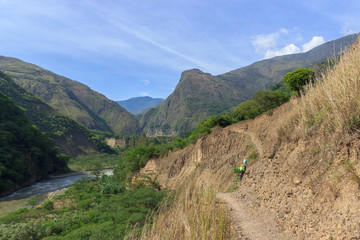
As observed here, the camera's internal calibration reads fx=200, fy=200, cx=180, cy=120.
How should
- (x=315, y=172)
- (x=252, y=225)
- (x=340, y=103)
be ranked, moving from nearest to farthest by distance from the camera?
(x=340, y=103)
(x=315, y=172)
(x=252, y=225)

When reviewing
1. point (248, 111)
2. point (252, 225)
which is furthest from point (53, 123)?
point (252, 225)

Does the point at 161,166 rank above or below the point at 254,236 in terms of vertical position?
below

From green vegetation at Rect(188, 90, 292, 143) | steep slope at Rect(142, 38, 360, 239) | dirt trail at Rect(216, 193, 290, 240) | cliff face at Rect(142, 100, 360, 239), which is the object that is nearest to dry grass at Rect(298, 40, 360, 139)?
steep slope at Rect(142, 38, 360, 239)

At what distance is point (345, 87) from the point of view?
4.99 metres

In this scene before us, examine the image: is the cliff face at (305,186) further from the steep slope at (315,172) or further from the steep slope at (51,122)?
the steep slope at (51,122)

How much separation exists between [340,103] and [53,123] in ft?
371

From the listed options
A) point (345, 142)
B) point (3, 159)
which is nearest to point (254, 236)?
point (345, 142)

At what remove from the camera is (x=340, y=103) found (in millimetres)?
4988

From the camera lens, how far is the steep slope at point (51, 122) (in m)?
90.6

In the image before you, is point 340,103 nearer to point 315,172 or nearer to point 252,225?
point 315,172

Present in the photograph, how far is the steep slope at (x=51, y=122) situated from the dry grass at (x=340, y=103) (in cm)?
9980

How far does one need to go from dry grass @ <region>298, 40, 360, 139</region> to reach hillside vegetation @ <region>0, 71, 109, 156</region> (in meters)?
99.8

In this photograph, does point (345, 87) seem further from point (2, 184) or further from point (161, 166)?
point (2, 184)

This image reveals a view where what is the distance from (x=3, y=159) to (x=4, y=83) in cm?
7958
